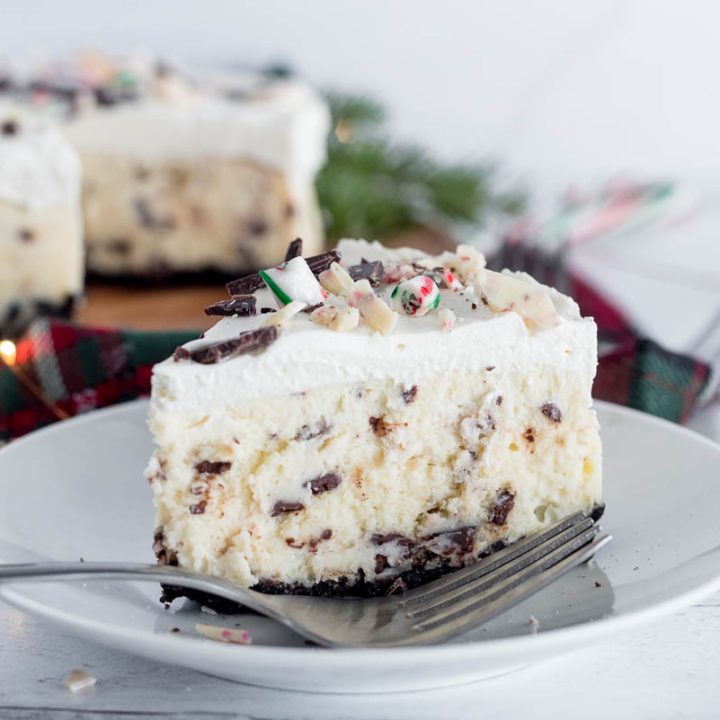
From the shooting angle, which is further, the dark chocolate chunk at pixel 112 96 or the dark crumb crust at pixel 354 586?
the dark chocolate chunk at pixel 112 96

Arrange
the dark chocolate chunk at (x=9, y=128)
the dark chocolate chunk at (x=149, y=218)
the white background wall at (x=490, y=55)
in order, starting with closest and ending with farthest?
1. the dark chocolate chunk at (x=9, y=128)
2. the dark chocolate chunk at (x=149, y=218)
3. the white background wall at (x=490, y=55)

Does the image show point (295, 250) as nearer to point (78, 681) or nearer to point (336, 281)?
point (336, 281)

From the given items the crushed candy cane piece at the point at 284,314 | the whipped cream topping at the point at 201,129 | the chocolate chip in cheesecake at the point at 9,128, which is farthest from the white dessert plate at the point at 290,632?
the whipped cream topping at the point at 201,129

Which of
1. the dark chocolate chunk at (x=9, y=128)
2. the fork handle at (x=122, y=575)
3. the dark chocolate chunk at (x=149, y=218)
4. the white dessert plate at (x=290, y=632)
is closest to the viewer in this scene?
the white dessert plate at (x=290, y=632)

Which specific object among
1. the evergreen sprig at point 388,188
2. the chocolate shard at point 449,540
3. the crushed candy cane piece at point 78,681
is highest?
the chocolate shard at point 449,540

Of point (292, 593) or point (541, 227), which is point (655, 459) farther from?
point (541, 227)

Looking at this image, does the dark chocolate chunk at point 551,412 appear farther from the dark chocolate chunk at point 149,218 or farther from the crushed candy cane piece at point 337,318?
the dark chocolate chunk at point 149,218

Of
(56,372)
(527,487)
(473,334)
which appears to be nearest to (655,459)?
(527,487)

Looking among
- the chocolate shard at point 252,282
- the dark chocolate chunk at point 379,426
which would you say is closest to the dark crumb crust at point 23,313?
the chocolate shard at point 252,282

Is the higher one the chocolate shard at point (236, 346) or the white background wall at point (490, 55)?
the chocolate shard at point (236, 346)
